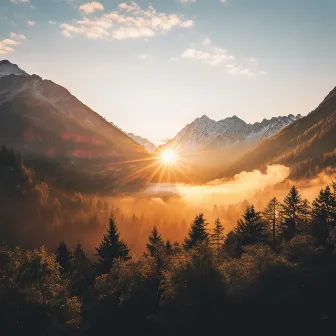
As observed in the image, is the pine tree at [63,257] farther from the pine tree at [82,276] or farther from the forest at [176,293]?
the forest at [176,293]

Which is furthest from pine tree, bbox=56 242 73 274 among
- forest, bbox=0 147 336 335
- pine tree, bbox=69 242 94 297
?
forest, bbox=0 147 336 335

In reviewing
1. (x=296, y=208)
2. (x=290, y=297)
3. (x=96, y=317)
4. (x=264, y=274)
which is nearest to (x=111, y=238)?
(x=96, y=317)

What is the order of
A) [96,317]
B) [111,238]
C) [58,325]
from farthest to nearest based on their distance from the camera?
1. [111,238]
2. [96,317]
3. [58,325]

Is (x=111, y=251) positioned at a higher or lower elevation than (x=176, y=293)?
lower

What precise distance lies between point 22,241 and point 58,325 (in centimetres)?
14224

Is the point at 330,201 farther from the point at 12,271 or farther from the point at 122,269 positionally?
the point at 12,271

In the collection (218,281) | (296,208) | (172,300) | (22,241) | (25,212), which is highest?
(296,208)

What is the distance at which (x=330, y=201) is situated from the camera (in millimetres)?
65875

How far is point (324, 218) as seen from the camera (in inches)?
2452

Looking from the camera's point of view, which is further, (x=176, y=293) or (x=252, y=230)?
(x=252, y=230)

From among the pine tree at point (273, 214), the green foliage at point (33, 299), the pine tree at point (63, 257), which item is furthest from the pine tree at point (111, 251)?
the pine tree at point (273, 214)

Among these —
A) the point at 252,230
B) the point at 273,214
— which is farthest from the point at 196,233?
the point at 273,214

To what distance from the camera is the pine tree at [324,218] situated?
57969 millimetres

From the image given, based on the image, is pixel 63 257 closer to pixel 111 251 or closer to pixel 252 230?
pixel 111 251
